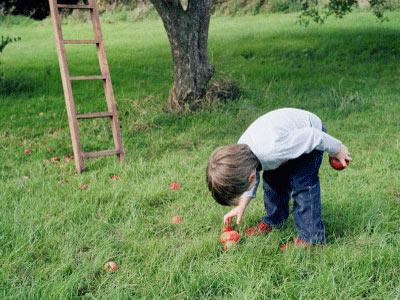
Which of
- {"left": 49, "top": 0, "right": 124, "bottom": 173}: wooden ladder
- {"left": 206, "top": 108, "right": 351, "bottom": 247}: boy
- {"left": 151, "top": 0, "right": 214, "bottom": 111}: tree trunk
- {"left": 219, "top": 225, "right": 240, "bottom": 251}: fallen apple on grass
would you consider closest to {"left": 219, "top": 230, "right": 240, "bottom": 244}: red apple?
{"left": 219, "top": 225, "right": 240, "bottom": 251}: fallen apple on grass

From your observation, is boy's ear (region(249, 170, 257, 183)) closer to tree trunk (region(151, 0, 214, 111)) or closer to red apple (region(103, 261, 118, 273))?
red apple (region(103, 261, 118, 273))

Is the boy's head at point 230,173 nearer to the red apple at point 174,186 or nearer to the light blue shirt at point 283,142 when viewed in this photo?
the light blue shirt at point 283,142

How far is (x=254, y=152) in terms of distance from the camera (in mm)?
3393

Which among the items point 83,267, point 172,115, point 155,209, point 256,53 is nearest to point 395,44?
point 256,53

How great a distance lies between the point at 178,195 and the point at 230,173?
5.58 feet

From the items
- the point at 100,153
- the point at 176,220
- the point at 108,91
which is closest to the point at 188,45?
the point at 108,91

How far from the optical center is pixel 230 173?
3191 millimetres

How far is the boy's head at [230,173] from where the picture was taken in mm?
3199

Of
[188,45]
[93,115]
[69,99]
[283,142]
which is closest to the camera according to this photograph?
[283,142]

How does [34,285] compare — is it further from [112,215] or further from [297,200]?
[297,200]

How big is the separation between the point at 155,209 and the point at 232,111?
3749mm

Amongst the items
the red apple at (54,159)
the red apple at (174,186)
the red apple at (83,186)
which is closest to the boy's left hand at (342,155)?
the red apple at (174,186)

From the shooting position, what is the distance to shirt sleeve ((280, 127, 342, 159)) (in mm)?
3381

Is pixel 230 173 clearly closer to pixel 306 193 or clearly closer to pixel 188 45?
pixel 306 193
